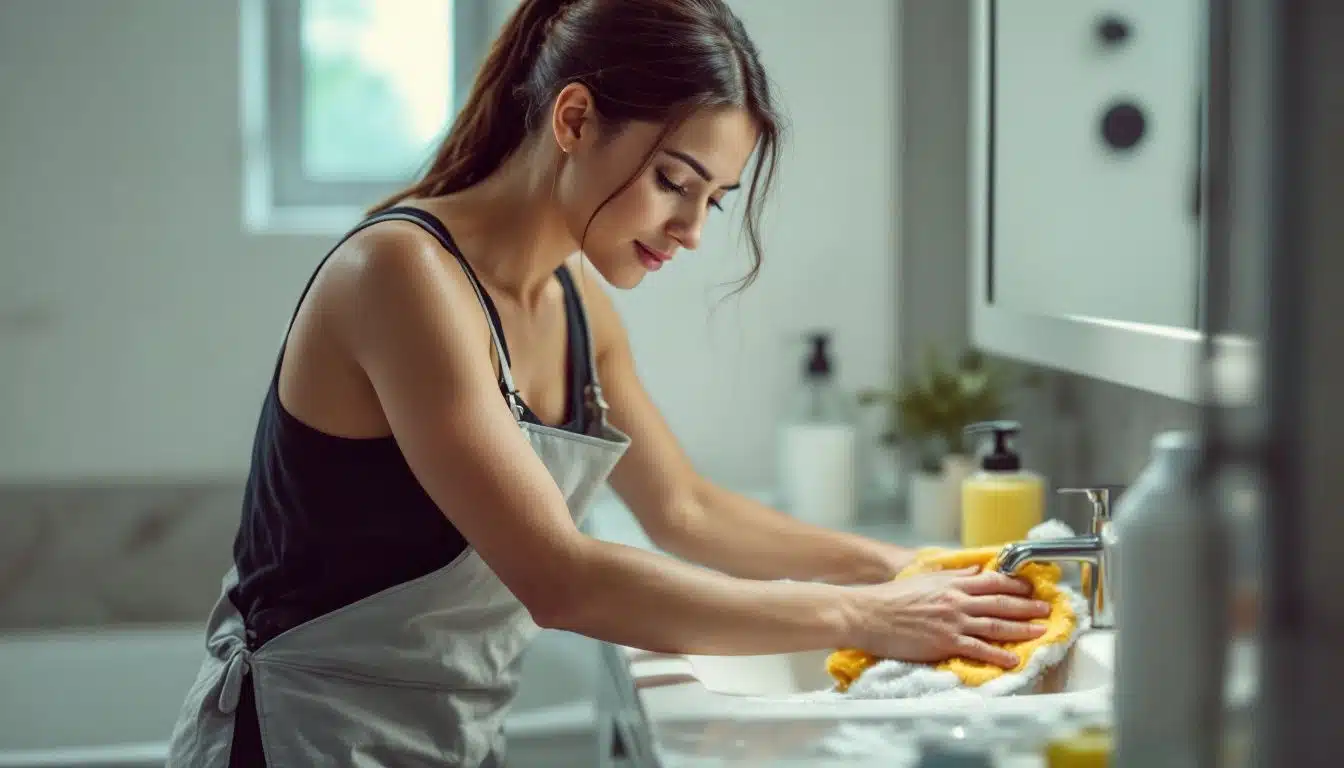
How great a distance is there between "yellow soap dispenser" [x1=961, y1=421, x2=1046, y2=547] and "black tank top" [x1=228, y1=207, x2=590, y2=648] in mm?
557

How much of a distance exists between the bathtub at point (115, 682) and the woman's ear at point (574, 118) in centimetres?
116

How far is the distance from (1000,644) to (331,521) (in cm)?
56

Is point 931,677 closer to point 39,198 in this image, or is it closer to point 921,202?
point 921,202

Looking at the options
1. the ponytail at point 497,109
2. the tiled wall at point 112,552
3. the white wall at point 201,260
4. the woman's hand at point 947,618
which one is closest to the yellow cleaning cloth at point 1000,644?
the woman's hand at point 947,618

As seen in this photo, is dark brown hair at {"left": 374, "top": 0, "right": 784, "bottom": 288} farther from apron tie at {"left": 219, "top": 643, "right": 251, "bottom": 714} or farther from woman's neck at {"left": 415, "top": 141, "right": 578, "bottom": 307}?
apron tie at {"left": 219, "top": 643, "right": 251, "bottom": 714}

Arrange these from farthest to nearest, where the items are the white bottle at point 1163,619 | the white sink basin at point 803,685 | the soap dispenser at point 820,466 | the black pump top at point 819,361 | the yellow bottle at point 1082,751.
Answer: the black pump top at point 819,361, the soap dispenser at point 820,466, the white sink basin at point 803,685, the yellow bottle at point 1082,751, the white bottle at point 1163,619

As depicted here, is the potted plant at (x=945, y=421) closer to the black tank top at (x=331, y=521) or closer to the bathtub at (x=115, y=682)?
the bathtub at (x=115, y=682)

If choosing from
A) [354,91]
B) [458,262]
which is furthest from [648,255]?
[354,91]

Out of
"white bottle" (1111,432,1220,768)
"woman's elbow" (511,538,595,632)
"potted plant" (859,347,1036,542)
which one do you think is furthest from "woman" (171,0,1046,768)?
"potted plant" (859,347,1036,542)

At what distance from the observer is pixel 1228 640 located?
409 millimetres

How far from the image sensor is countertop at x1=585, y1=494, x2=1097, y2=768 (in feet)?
2.85

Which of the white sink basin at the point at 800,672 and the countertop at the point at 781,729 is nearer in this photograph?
the countertop at the point at 781,729

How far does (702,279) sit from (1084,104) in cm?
86

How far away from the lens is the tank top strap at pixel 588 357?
1.35 metres
